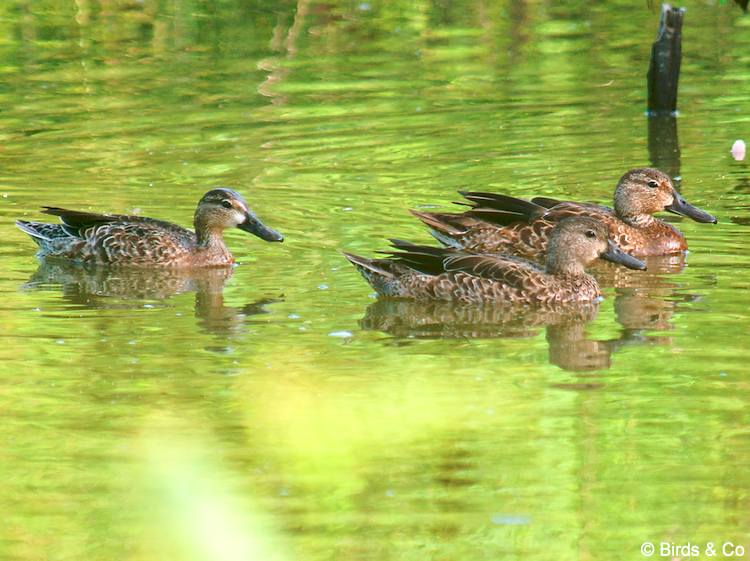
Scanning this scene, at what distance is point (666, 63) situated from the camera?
1659cm

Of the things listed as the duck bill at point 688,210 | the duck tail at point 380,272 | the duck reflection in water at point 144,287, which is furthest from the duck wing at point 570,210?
the duck reflection in water at point 144,287

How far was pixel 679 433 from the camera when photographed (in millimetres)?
7367

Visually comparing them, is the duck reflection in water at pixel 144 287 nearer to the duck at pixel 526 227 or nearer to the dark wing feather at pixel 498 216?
the duck at pixel 526 227

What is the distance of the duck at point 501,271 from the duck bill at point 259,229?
110 cm

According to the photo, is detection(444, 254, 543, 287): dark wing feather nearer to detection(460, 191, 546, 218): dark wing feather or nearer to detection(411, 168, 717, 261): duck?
detection(411, 168, 717, 261): duck

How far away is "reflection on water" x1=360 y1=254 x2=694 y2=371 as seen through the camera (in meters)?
9.08

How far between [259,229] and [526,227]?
1.94 metres

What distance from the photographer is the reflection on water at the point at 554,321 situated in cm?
908

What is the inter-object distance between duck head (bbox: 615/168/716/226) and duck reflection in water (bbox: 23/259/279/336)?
3.11 metres

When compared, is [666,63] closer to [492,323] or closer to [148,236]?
[148,236]

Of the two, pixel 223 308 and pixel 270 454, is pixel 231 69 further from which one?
pixel 270 454

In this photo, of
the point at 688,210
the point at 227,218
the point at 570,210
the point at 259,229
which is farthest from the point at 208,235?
the point at 688,210

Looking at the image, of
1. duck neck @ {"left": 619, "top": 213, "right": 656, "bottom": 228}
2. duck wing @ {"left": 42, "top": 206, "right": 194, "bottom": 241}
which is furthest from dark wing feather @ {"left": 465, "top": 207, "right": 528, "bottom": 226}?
duck wing @ {"left": 42, "top": 206, "right": 194, "bottom": 241}

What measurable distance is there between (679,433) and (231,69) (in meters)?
13.3
